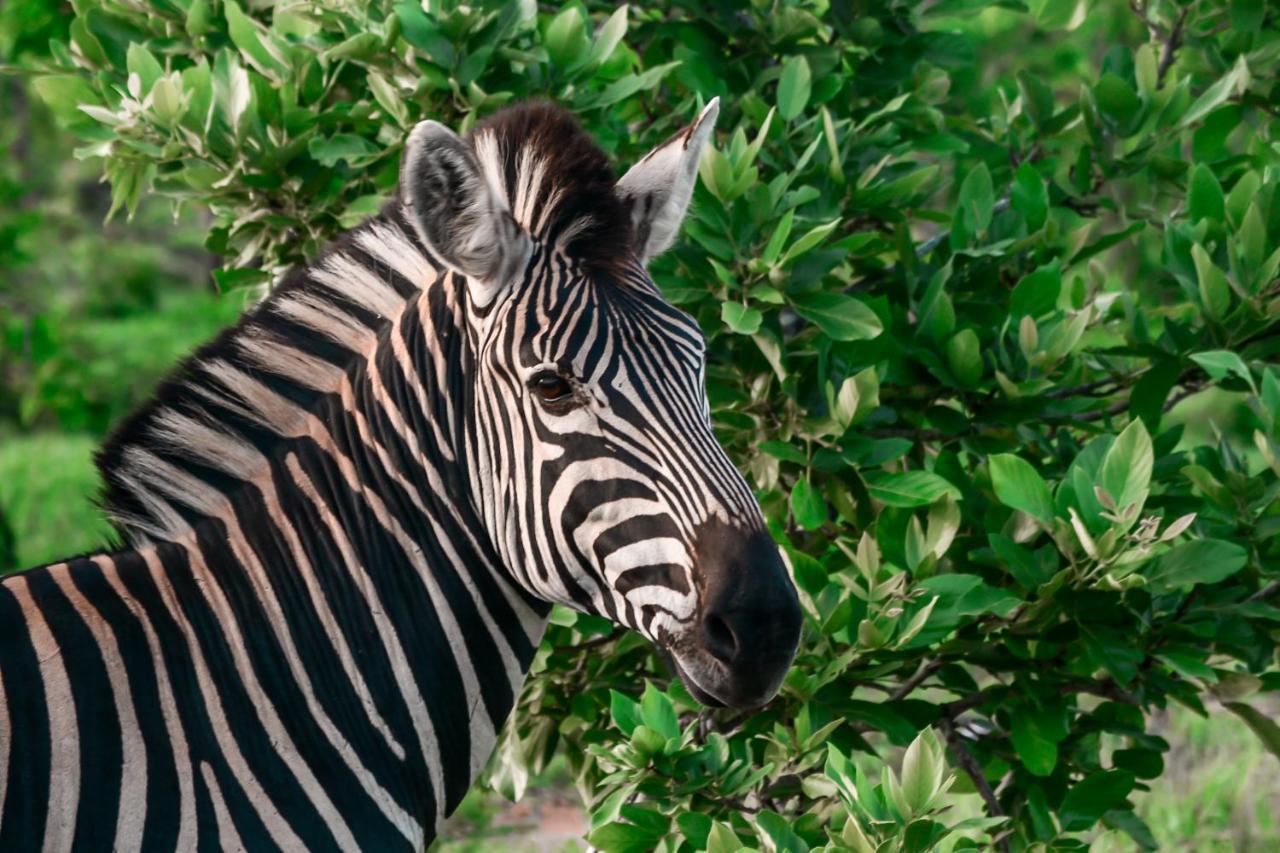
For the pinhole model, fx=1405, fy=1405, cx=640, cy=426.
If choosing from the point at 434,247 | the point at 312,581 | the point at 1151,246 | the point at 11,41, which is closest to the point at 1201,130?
the point at 434,247

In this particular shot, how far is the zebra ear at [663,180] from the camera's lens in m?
3.05

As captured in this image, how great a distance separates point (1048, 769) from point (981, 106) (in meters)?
2.58

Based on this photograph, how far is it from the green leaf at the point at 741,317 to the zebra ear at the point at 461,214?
26.5 inches

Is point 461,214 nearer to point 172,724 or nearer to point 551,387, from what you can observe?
point 551,387

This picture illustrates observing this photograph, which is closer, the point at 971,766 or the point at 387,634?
the point at 387,634

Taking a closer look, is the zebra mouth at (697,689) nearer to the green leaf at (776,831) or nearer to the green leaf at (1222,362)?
the green leaf at (776,831)

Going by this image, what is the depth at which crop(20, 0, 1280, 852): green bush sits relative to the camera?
10.7 feet

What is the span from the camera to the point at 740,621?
8.28 ft

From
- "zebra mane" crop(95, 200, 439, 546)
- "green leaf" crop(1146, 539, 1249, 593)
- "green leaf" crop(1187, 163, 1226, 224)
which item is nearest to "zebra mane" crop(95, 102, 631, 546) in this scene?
"zebra mane" crop(95, 200, 439, 546)

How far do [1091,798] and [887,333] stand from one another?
1.26 m

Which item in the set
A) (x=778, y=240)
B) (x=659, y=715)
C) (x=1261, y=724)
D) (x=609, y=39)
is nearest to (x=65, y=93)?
(x=609, y=39)

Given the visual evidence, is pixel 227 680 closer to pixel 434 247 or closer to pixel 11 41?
pixel 434 247

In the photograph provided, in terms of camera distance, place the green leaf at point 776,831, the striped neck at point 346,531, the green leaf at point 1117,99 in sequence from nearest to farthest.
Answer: the striped neck at point 346,531 → the green leaf at point 776,831 → the green leaf at point 1117,99

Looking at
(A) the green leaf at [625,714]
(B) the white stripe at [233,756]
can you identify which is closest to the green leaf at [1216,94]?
(A) the green leaf at [625,714]
